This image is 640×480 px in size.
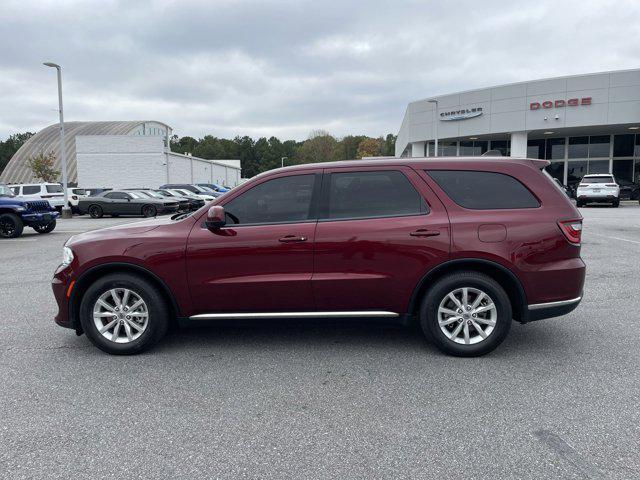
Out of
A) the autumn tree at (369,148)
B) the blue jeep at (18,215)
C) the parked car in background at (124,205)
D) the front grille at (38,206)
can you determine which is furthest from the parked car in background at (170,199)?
the autumn tree at (369,148)

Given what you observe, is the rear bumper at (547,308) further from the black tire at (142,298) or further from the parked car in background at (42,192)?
the parked car in background at (42,192)

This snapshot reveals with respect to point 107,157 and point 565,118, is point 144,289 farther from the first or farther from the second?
point 107,157

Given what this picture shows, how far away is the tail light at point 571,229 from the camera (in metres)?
4.28

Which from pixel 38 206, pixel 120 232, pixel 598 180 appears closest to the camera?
pixel 120 232

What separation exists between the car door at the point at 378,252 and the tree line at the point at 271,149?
9189 centimetres

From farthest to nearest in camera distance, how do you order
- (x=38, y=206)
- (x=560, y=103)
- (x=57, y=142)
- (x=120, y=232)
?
(x=57, y=142), (x=560, y=103), (x=38, y=206), (x=120, y=232)

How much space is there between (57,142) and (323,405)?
294ft

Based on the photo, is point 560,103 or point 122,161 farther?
point 122,161

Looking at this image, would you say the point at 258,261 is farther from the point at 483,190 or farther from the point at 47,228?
the point at 47,228

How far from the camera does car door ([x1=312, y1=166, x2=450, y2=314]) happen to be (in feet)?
13.9

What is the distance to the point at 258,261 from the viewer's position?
431 cm

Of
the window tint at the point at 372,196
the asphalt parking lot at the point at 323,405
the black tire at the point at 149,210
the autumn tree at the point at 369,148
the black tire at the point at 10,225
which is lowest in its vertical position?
the asphalt parking lot at the point at 323,405

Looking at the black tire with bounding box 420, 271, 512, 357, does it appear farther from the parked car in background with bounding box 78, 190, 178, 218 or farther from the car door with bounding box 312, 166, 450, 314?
the parked car in background with bounding box 78, 190, 178, 218

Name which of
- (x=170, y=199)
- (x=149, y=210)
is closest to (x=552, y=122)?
(x=170, y=199)
